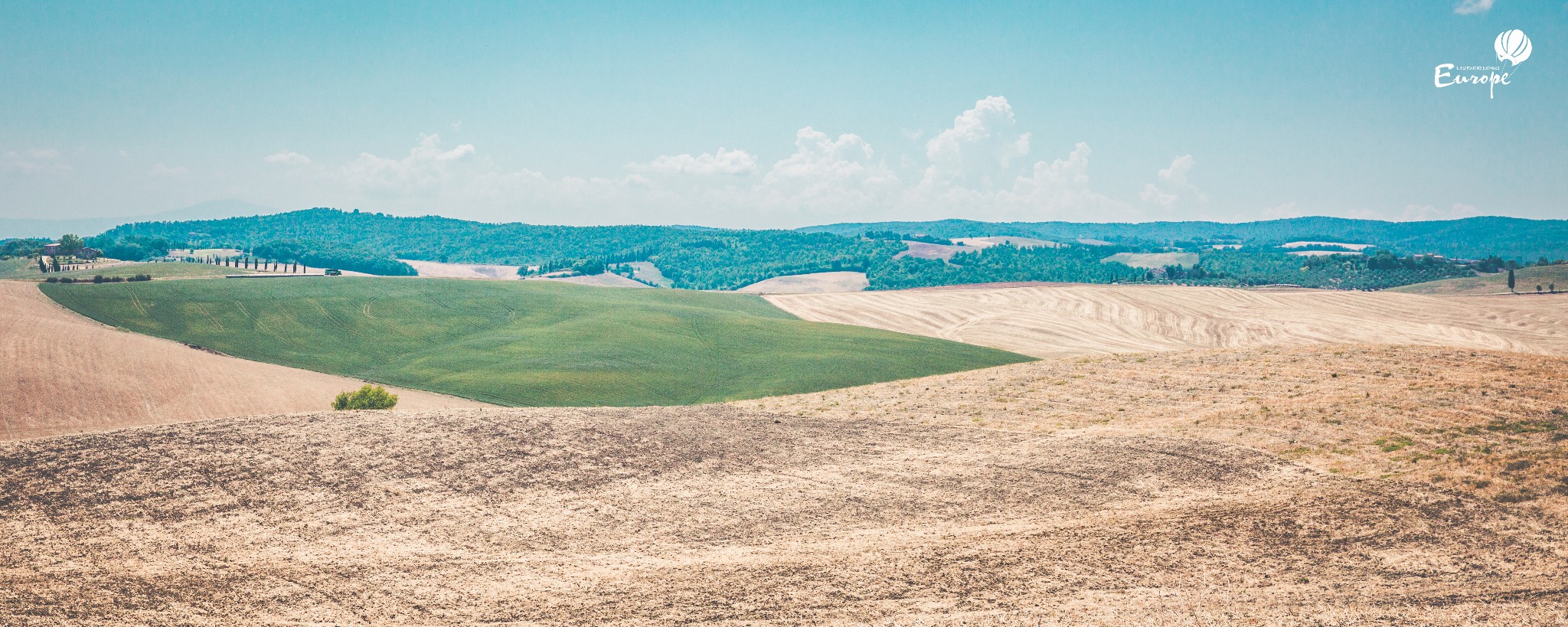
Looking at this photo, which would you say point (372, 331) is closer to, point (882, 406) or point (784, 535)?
point (882, 406)

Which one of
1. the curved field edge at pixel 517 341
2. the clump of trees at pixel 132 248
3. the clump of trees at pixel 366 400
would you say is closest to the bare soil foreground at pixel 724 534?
the clump of trees at pixel 366 400

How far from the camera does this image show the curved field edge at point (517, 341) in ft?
175

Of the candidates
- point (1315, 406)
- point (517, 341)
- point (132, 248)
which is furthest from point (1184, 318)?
point (132, 248)

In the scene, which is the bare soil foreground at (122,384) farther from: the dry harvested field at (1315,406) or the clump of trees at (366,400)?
the dry harvested field at (1315,406)

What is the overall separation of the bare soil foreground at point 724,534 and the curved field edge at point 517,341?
2722 centimetres

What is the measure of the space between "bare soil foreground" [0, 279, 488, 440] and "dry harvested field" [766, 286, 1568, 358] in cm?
5103

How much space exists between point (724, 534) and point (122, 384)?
44092 mm

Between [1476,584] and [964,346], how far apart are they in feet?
182

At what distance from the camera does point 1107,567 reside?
47.6 ft

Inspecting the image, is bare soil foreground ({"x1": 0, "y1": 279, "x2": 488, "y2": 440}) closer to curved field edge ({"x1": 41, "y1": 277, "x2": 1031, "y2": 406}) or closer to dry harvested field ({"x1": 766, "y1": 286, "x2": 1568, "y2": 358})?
curved field edge ({"x1": 41, "y1": 277, "x2": 1031, "y2": 406})

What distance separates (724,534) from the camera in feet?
55.1

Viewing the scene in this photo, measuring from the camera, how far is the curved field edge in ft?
175

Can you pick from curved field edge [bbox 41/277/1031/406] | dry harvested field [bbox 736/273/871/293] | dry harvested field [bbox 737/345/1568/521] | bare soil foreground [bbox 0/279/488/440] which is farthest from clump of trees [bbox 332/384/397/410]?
dry harvested field [bbox 736/273/871/293]

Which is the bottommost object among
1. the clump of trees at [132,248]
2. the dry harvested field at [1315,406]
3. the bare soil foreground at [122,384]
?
the bare soil foreground at [122,384]
